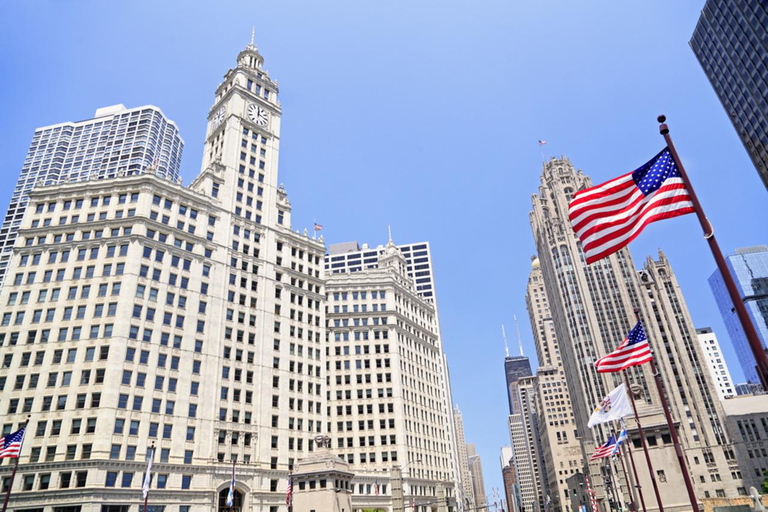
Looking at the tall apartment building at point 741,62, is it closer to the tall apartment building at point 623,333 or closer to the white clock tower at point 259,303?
the tall apartment building at point 623,333

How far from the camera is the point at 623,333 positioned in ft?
466

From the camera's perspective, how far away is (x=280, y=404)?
8375cm

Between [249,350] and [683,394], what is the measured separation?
116m

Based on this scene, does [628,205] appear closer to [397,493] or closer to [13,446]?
[13,446]

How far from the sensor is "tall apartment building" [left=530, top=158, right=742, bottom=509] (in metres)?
127

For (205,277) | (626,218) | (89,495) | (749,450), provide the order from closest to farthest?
1. (626,218)
2. (89,495)
3. (205,277)
4. (749,450)

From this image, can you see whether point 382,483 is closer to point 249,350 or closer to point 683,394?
point 249,350

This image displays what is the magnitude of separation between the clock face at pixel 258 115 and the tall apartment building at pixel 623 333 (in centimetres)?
9078

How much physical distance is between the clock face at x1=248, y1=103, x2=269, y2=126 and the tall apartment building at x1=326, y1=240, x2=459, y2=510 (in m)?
36.2

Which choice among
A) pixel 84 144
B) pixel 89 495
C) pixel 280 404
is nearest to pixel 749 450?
pixel 280 404

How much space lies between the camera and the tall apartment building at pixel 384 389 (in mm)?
97938

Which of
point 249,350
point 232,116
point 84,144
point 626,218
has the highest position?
point 84,144

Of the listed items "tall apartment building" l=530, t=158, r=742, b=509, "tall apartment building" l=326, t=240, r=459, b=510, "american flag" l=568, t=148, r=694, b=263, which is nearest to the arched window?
"tall apartment building" l=326, t=240, r=459, b=510

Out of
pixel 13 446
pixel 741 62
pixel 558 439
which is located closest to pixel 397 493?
pixel 13 446
